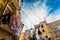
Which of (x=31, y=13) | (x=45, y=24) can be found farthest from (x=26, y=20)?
(x=45, y=24)

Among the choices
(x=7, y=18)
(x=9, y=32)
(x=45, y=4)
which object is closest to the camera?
(x=7, y=18)

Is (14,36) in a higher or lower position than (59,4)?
lower

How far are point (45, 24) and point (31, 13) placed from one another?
526mm

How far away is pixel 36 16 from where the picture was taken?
12.2 ft

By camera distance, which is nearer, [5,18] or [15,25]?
[5,18]

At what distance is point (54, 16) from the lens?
3.57 meters

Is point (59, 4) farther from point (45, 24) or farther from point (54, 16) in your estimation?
point (45, 24)

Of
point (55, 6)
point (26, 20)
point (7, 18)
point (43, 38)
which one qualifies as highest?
point (55, 6)

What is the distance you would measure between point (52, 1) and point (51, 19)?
0.52 m

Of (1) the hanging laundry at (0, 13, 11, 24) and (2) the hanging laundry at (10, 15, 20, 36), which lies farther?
(2) the hanging laundry at (10, 15, 20, 36)

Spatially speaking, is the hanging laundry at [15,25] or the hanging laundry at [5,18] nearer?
the hanging laundry at [5,18]

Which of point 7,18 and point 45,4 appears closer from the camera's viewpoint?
point 7,18

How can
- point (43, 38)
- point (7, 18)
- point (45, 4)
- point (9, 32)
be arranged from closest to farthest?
point (7, 18) < point (9, 32) < point (43, 38) < point (45, 4)

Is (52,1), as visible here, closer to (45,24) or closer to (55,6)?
(55,6)
